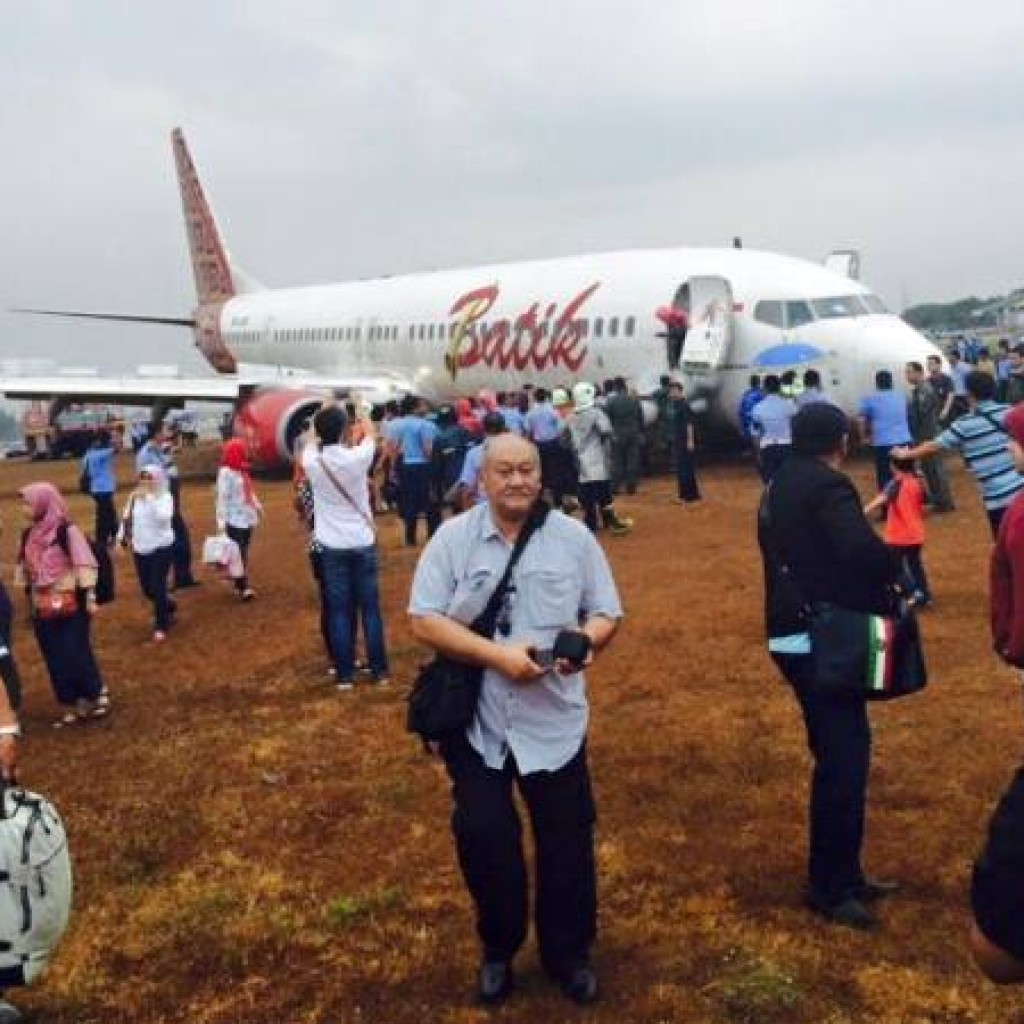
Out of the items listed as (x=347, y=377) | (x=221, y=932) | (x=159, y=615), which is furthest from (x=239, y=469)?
(x=347, y=377)

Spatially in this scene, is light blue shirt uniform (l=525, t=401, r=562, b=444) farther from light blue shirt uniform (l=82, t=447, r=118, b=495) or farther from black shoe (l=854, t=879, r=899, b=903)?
black shoe (l=854, t=879, r=899, b=903)

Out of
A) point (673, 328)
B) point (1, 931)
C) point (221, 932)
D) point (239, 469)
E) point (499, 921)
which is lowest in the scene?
point (221, 932)

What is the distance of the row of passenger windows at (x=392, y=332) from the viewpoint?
17375 mm

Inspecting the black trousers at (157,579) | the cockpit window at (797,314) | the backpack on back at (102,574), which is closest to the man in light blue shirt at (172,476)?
the black trousers at (157,579)

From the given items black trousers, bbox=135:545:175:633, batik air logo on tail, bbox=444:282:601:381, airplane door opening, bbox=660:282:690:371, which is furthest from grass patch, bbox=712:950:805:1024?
batik air logo on tail, bbox=444:282:601:381

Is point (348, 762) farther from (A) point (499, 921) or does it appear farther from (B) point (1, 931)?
(B) point (1, 931)

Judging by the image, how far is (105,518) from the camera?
42.2 ft

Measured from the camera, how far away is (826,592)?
4039mm

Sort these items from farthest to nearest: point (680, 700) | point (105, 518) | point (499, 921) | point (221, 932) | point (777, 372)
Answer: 1. point (777, 372)
2. point (105, 518)
3. point (680, 700)
4. point (221, 932)
5. point (499, 921)

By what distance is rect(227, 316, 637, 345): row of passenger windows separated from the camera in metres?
17.4

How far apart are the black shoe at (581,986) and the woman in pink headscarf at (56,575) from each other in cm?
432

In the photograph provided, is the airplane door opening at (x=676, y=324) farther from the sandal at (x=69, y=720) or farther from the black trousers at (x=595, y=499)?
the sandal at (x=69, y=720)

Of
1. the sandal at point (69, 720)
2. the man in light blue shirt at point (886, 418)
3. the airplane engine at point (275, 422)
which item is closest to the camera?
the sandal at point (69, 720)

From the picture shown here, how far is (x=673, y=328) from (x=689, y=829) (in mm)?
12275
